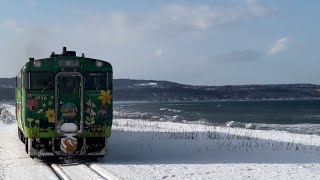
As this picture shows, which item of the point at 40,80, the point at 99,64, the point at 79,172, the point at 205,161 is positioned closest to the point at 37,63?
the point at 40,80

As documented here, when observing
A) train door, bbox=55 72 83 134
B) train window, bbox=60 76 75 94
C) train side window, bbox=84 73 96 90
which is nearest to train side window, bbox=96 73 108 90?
train side window, bbox=84 73 96 90

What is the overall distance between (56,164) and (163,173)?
12.2ft

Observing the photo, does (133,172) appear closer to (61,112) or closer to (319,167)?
(61,112)

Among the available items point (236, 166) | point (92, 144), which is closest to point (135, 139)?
point (92, 144)

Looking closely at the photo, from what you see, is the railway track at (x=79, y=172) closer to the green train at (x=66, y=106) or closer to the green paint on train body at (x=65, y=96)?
the green train at (x=66, y=106)

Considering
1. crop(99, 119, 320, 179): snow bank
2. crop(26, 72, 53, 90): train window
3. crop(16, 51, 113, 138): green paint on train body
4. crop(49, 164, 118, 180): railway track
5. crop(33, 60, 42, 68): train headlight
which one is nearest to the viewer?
Result: crop(49, 164, 118, 180): railway track

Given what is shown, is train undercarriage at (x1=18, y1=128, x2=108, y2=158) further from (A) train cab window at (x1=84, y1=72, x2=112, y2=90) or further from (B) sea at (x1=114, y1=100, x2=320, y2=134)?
(B) sea at (x1=114, y1=100, x2=320, y2=134)

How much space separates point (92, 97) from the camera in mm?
14977

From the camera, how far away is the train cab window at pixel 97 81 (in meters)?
15.1

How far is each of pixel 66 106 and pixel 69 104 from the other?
103mm

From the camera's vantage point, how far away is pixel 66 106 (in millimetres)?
14836

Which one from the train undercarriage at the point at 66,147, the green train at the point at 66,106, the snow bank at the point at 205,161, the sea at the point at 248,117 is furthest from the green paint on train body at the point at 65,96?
the sea at the point at 248,117

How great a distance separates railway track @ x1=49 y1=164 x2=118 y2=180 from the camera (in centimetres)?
1197

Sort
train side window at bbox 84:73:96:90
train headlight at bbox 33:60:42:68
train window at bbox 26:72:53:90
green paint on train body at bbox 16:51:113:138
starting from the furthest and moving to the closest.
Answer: train side window at bbox 84:73:96:90 → train headlight at bbox 33:60:42:68 → train window at bbox 26:72:53:90 → green paint on train body at bbox 16:51:113:138
